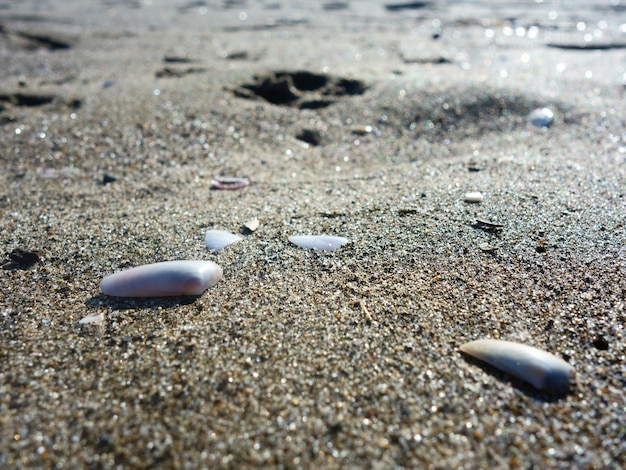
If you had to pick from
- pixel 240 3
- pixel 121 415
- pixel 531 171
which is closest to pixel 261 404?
pixel 121 415

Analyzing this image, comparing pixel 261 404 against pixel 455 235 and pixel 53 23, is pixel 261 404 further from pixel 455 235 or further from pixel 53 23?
pixel 53 23

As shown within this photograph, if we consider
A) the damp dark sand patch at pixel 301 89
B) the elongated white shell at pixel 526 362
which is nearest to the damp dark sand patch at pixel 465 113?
the damp dark sand patch at pixel 301 89

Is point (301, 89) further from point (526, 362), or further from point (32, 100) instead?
point (526, 362)

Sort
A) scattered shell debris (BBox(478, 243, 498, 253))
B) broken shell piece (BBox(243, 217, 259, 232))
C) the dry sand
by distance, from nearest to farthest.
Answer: the dry sand < scattered shell debris (BBox(478, 243, 498, 253)) < broken shell piece (BBox(243, 217, 259, 232))

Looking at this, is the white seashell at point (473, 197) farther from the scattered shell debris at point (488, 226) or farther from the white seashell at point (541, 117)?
the white seashell at point (541, 117)

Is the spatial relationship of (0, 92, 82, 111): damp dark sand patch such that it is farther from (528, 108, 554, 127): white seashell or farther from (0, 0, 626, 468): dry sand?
(528, 108, 554, 127): white seashell

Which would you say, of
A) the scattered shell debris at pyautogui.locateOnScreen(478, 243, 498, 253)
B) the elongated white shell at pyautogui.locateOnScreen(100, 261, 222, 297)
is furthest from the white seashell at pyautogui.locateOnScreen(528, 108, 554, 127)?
the elongated white shell at pyautogui.locateOnScreen(100, 261, 222, 297)
